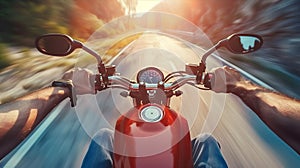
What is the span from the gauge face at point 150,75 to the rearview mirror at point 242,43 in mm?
563

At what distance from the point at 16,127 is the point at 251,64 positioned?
10.7 metres

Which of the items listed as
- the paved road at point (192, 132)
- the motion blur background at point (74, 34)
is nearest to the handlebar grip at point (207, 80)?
the paved road at point (192, 132)

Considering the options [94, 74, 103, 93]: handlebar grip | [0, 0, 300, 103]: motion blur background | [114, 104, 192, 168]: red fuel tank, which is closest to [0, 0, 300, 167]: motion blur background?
[0, 0, 300, 103]: motion blur background

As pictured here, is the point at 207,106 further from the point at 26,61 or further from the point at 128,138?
the point at 26,61

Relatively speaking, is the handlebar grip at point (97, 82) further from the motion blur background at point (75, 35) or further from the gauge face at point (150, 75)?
the motion blur background at point (75, 35)

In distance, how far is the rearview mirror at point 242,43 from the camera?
2002 mm

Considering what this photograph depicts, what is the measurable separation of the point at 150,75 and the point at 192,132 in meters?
2.15

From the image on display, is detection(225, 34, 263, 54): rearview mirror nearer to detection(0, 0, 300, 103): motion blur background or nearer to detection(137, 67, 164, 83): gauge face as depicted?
detection(137, 67, 164, 83): gauge face

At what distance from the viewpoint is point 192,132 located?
4277 mm

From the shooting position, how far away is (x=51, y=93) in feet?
6.42

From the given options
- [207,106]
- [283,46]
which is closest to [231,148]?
[207,106]

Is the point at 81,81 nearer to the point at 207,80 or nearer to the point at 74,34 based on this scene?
the point at 207,80

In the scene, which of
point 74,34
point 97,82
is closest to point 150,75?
point 97,82

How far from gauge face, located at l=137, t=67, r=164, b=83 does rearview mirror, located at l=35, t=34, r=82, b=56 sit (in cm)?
52
